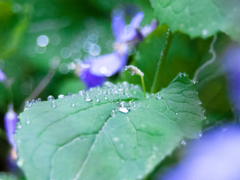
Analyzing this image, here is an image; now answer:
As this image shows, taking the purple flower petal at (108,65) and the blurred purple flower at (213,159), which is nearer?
the blurred purple flower at (213,159)

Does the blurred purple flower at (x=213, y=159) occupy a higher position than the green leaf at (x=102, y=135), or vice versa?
the green leaf at (x=102, y=135)

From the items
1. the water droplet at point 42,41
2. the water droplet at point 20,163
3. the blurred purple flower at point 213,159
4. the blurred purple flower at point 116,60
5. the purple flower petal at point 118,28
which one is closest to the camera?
the water droplet at point 20,163

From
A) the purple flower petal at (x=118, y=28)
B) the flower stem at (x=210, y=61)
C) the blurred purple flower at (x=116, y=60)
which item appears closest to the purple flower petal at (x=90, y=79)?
the blurred purple flower at (x=116, y=60)

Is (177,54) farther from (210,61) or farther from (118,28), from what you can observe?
(118,28)

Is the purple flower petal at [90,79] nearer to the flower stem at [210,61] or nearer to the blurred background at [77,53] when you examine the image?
the blurred background at [77,53]

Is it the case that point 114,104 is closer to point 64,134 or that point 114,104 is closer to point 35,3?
point 64,134

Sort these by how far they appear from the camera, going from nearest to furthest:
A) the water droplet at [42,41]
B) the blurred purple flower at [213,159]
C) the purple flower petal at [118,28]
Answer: the blurred purple flower at [213,159] < the purple flower petal at [118,28] < the water droplet at [42,41]

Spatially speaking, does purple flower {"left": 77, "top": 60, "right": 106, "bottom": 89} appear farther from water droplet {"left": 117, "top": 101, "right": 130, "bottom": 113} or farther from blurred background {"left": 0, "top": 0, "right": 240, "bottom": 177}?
water droplet {"left": 117, "top": 101, "right": 130, "bottom": 113}

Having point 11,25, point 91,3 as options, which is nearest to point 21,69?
point 11,25
